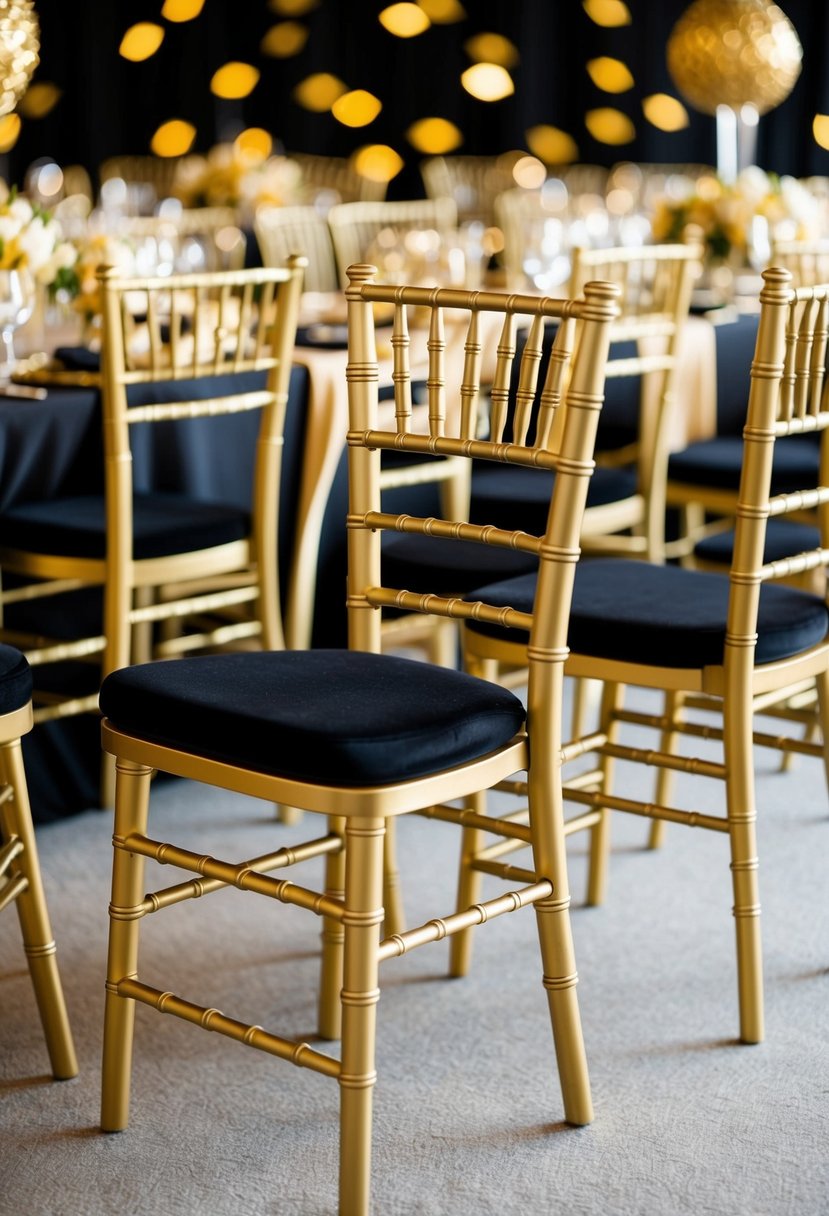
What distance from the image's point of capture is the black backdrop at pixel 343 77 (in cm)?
791

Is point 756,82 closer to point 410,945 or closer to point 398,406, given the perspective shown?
point 398,406

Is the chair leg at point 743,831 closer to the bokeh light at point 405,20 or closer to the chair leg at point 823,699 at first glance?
the chair leg at point 823,699

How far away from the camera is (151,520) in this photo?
2896mm

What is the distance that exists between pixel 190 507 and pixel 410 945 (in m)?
1.47

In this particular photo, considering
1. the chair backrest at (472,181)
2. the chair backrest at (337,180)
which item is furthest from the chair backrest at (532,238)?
the chair backrest at (337,180)

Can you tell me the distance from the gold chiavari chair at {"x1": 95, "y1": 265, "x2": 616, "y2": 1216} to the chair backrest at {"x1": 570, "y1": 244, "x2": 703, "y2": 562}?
1.24 meters

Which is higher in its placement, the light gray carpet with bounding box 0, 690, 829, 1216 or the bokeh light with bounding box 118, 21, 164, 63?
the bokeh light with bounding box 118, 21, 164, 63

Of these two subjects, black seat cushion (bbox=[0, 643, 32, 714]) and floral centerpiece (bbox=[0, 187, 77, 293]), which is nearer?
black seat cushion (bbox=[0, 643, 32, 714])

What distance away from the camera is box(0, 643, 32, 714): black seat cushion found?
1.86m

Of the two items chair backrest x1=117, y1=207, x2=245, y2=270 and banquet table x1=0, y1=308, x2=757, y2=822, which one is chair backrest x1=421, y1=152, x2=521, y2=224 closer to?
chair backrest x1=117, y1=207, x2=245, y2=270

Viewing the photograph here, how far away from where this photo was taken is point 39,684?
3.08 meters

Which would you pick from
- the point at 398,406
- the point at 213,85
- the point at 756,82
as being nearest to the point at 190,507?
the point at 398,406

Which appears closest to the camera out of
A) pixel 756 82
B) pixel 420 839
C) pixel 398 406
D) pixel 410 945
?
pixel 410 945

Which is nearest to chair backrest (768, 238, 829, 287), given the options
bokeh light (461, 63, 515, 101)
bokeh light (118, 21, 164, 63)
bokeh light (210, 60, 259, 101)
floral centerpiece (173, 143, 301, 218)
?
floral centerpiece (173, 143, 301, 218)
